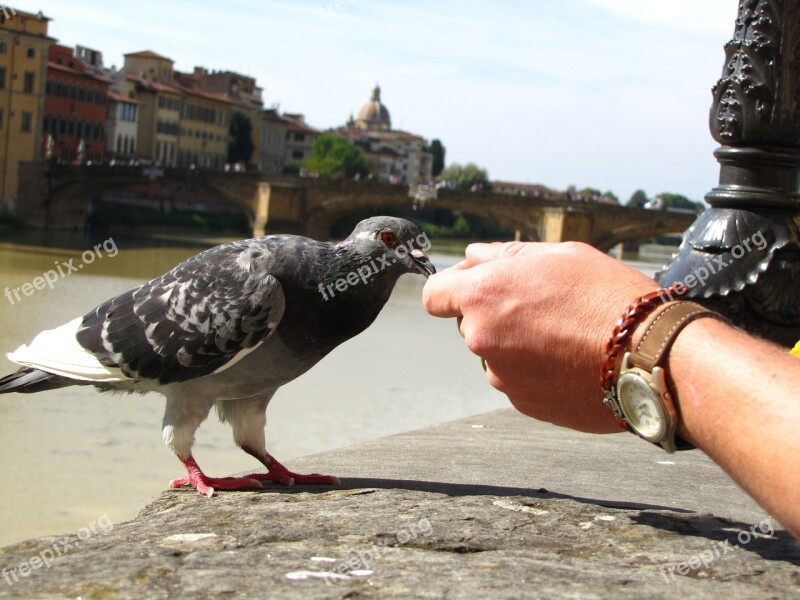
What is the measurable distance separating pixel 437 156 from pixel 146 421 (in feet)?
410

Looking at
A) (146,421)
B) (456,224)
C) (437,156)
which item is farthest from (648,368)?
(437,156)

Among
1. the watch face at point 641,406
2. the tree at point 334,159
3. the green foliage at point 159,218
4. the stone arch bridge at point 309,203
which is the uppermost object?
the tree at point 334,159

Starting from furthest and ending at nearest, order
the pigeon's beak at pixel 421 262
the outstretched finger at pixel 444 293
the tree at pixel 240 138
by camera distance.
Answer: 1. the tree at pixel 240 138
2. the pigeon's beak at pixel 421 262
3. the outstretched finger at pixel 444 293

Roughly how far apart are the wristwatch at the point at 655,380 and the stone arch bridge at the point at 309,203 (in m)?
47.4

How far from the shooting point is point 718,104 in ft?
12.7

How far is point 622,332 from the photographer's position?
163cm

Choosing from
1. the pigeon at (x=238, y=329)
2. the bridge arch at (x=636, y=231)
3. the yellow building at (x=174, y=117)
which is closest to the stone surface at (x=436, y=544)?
the pigeon at (x=238, y=329)

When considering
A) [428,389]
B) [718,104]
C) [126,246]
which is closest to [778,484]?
[718,104]

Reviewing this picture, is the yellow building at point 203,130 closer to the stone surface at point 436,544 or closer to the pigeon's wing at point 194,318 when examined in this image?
the pigeon's wing at point 194,318

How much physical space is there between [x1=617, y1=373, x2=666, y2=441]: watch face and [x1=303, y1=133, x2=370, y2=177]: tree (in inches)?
3471

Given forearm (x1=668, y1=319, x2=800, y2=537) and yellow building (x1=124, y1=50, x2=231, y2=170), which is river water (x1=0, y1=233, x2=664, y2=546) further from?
yellow building (x1=124, y1=50, x2=231, y2=170)

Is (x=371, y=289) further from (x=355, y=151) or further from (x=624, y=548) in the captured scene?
(x=355, y=151)

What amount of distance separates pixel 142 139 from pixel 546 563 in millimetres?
78370

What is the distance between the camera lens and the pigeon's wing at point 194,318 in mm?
3104
